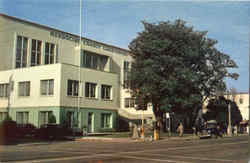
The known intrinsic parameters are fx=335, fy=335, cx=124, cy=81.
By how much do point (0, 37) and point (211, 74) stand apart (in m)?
28.9

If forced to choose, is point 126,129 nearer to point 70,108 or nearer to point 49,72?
point 70,108

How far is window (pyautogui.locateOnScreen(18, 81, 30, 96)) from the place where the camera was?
102ft

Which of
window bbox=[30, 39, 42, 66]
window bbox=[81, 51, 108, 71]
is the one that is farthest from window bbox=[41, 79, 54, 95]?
window bbox=[81, 51, 108, 71]

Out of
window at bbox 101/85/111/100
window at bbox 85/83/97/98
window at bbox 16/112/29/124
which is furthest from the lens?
window at bbox 101/85/111/100

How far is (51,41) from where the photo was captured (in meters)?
43.7

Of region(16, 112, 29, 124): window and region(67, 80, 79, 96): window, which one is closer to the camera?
region(16, 112, 29, 124): window

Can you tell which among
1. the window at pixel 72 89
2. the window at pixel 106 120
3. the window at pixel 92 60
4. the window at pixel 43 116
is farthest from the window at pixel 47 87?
the window at pixel 106 120

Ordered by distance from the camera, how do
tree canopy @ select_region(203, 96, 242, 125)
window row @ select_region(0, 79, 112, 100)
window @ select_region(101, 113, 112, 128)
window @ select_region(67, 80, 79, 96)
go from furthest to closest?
tree canopy @ select_region(203, 96, 242, 125)
window @ select_region(101, 113, 112, 128)
window @ select_region(67, 80, 79, 96)
window row @ select_region(0, 79, 112, 100)

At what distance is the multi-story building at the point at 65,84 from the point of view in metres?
36.3

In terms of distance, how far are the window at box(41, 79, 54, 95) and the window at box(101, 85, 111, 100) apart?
7553mm

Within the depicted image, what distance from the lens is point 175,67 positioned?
31.4 metres

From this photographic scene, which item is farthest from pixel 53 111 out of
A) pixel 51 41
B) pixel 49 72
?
pixel 51 41

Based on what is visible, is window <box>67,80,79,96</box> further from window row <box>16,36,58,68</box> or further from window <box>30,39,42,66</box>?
window <box>30,39,42,66</box>

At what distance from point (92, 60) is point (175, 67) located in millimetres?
16930
